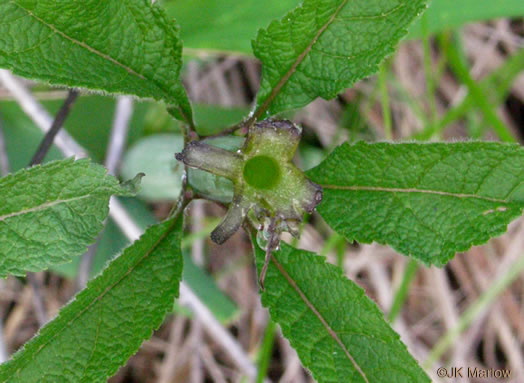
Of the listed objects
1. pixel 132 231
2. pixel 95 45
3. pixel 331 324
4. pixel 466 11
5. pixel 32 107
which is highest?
pixel 466 11

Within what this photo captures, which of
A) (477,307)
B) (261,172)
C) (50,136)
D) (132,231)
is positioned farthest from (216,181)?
(477,307)

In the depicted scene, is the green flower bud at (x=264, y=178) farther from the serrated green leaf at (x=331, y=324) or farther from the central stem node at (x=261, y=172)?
the serrated green leaf at (x=331, y=324)

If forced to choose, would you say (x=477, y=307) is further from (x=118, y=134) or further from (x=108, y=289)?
(x=108, y=289)

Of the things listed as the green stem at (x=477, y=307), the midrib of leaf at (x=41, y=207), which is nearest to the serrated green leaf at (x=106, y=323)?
the midrib of leaf at (x=41, y=207)

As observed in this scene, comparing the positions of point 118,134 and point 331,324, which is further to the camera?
point 118,134

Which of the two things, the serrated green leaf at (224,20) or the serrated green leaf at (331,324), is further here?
the serrated green leaf at (224,20)

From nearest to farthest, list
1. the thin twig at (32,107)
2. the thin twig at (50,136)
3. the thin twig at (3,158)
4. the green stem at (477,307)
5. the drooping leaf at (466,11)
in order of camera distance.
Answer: the thin twig at (50,136) < the drooping leaf at (466,11) < the thin twig at (32,107) < the thin twig at (3,158) < the green stem at (477,307)

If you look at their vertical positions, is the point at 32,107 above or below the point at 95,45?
above

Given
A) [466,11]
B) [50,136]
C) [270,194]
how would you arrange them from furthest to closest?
[466,11], [50,136], [270,194]
